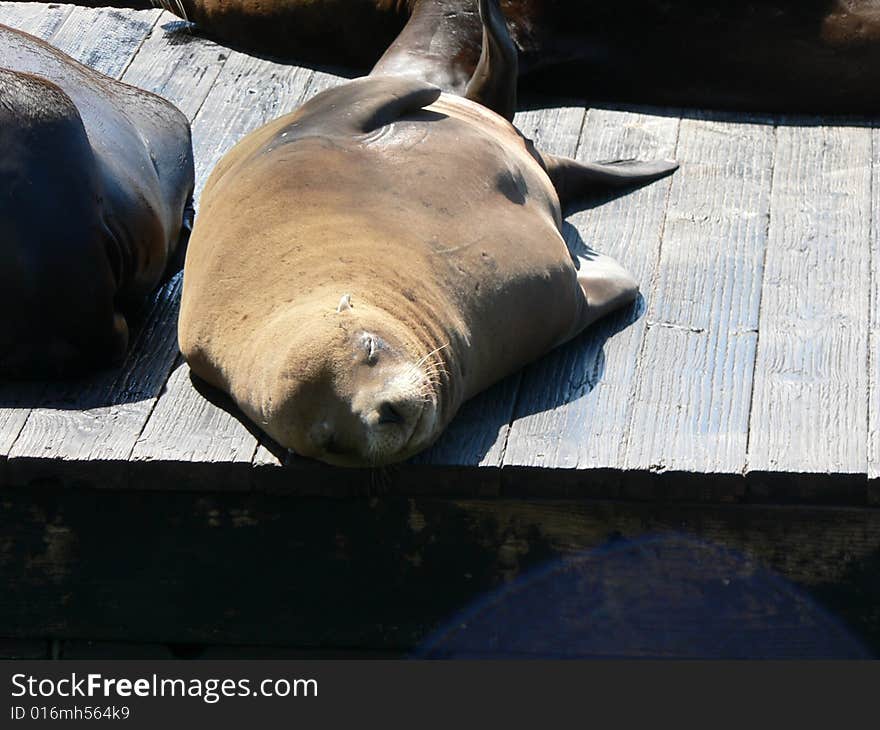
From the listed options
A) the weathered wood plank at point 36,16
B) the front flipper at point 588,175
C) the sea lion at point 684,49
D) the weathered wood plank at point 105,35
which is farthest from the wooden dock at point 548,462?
the weathered wood plank at point 36,16

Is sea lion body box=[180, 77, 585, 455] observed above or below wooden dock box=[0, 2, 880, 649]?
above

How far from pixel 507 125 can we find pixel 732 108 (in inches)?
35.4

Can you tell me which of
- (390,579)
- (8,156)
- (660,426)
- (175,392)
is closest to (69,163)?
(8,156)

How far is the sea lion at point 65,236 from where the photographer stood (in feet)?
12.1

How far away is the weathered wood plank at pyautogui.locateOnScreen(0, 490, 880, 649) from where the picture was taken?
3467 mm

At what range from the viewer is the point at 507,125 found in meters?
4.52

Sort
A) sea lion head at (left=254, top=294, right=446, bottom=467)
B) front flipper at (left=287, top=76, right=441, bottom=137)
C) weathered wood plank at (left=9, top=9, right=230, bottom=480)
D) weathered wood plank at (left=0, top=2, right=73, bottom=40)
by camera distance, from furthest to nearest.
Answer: weathered wood plank at (left=0, top=2, right=73, bottom=40) → front flipper at (left=287, top=76, right=441, bottom=137) → weathered wood plank at (left=9, top=9, right=230, bottom=480) → sea lion head at (left=254, top=294, right=446, bottom=467)

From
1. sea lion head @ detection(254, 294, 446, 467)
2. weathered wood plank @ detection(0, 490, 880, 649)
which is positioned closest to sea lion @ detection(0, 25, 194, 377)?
weathered wood plank @ detection(0, 490, 880, 649)

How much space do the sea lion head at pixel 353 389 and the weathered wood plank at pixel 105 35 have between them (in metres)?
2.56

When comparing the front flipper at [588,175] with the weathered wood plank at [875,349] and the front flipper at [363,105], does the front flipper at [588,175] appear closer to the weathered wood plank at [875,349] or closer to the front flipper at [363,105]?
the front flipper at [363,105]

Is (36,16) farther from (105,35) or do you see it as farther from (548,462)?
(548,462)

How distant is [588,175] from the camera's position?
450 centimetres

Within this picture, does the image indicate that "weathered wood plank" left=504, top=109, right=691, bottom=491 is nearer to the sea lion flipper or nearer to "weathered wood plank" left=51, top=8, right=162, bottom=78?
the sea lion flipper

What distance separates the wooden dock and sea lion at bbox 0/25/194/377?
10cm
